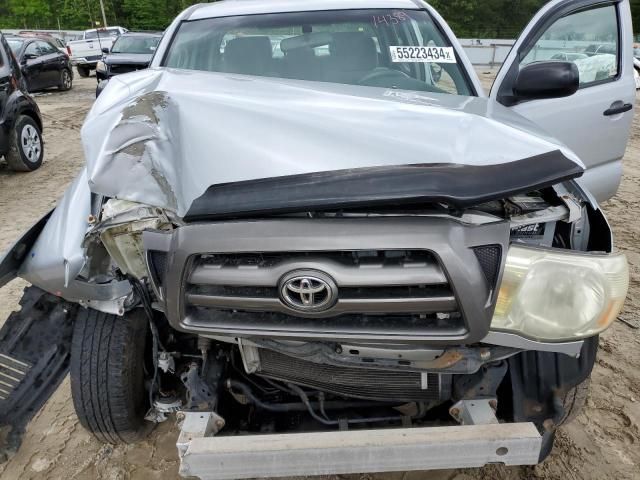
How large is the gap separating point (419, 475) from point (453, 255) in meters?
Answer: 1.20

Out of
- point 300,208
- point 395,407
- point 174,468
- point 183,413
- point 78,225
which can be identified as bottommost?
point 174,468

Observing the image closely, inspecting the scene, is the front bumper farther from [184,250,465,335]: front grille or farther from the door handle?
the door handle

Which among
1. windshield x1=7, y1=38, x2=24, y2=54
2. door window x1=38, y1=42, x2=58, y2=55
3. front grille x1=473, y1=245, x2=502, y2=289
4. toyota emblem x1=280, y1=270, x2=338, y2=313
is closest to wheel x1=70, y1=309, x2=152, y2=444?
toyota emblem x1=280, y1=270, x2=338, y2=313

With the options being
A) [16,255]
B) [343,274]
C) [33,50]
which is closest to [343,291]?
[343,274]

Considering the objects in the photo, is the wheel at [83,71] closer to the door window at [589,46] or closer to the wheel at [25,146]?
the wheel at [25,146]

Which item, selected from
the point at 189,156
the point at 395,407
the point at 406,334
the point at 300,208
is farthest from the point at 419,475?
the point at 189,156

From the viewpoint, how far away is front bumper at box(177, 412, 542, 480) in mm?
1374

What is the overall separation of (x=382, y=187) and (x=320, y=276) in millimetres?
284

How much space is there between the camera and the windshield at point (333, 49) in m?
2.60

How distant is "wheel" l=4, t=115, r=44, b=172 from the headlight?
6471mm

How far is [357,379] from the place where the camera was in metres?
1.71

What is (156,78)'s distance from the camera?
2.20 metres

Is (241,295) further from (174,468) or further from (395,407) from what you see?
(174,468)

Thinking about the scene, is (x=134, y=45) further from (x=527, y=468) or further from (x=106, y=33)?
(x=527, y=468)
